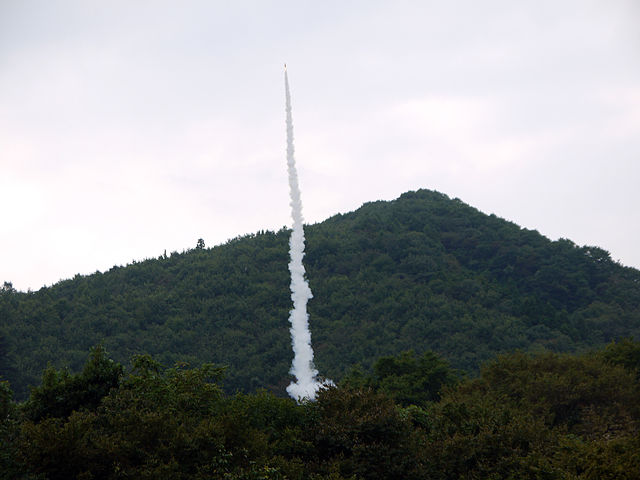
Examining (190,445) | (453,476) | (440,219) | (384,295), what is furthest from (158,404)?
(440,219)

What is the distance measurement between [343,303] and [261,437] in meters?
58.2

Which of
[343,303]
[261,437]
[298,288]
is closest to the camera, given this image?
[261,437]

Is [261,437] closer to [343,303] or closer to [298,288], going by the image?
[298,288]


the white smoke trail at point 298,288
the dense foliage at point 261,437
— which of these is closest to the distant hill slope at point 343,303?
the white smoke trail at point 298,288

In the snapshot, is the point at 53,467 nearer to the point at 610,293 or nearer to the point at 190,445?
the point at 190,445

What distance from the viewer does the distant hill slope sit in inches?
2771

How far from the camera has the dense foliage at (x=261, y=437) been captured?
20484 millimetres

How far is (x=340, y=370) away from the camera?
6819 centimetres

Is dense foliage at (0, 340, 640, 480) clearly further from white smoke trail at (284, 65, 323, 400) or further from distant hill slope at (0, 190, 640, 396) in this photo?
distant hill slope at (0, 190, 640, 396)

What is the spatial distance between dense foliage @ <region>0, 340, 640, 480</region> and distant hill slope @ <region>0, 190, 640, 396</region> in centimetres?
3889

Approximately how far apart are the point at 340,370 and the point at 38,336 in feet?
90.5

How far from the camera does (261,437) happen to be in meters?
23.1

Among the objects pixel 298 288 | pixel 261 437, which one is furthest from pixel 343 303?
pixel 261 437

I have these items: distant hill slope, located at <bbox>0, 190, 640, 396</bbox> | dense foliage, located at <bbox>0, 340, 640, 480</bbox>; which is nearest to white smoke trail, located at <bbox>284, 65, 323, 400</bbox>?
distant hill slope, located at <bbox>0, 190, 640, 396</bbox>
